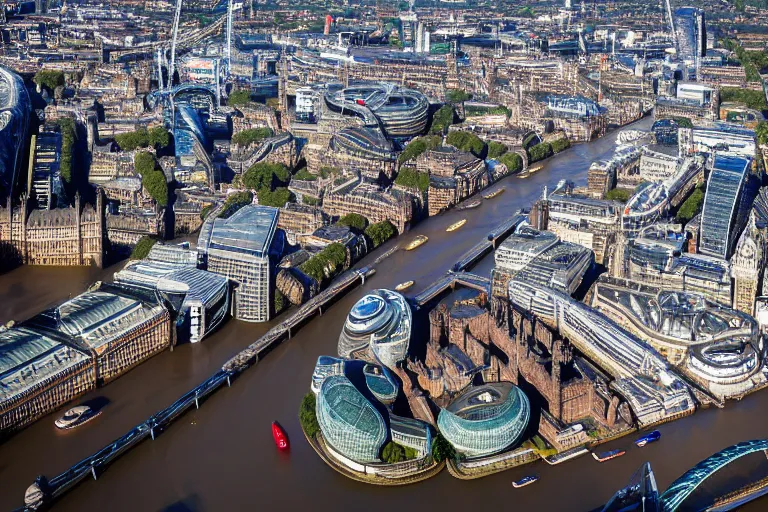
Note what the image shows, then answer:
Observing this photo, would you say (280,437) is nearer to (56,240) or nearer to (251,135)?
(56,240)

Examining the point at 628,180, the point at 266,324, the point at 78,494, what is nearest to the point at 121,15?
the point at 628,180

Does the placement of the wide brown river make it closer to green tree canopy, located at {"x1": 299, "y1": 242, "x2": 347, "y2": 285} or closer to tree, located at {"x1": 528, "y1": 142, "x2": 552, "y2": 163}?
green tree canopy, located at {"x1": 299, "y1": 242, "x2": 347, "y2": 285}

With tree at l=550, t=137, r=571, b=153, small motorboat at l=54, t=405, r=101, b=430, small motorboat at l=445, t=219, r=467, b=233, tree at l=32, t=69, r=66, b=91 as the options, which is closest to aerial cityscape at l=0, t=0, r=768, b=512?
small motorboat at l=54, t=405, r=101, b=430

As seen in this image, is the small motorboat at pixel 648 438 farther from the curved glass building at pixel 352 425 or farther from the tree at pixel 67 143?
the tree at pixel 67 143

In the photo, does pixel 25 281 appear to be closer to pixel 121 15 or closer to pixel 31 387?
pixel 31 387

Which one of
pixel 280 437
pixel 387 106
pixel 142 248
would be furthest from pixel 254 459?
pixel 387 106

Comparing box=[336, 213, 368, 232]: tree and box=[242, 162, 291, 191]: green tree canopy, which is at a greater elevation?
box=[242, 162, 291, 191]: green tree canopy
